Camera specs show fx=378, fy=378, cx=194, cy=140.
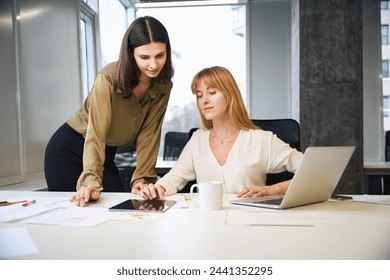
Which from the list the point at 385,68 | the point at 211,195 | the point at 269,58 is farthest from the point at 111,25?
the point at 211,195

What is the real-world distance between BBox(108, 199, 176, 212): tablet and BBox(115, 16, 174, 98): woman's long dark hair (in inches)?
19.1

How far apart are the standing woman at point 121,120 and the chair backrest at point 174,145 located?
1.78 m

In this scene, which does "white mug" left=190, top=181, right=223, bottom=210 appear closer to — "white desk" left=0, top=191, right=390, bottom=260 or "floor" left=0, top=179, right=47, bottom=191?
"white desk" left=0, top=191, right=390, bottom=260

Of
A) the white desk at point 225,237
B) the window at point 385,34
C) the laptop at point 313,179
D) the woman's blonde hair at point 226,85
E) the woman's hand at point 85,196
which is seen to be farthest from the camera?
the window at point 385,34

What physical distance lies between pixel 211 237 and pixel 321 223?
25 cm

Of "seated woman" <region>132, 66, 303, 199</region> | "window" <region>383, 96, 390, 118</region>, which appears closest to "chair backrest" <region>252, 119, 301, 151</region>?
"seated woman" <region>132, 66, 303, 199</region>

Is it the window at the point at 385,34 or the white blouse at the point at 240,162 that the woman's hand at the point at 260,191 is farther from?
the window at the point at 385,34

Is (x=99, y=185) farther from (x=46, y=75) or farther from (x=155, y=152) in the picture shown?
(x=46, y=75)

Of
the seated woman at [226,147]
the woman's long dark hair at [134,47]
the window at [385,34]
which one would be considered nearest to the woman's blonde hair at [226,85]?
the seated woman at [226,147]

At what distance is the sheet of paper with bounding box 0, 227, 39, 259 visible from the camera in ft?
2.25

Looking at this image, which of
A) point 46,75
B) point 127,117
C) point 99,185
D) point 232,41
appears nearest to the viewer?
point 99,185

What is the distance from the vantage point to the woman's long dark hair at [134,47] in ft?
4.25

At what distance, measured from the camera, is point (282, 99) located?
477cm

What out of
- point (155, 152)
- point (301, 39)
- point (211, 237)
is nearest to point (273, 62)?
point (301, 39)
